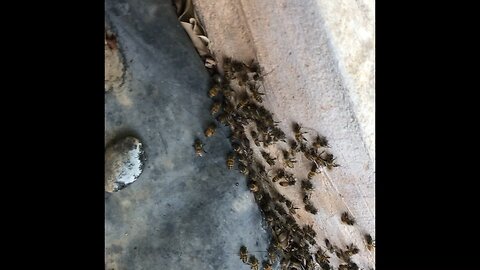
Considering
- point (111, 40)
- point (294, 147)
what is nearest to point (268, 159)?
point (294, 147)

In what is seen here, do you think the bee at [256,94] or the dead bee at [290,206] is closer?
the bee at [256,94]

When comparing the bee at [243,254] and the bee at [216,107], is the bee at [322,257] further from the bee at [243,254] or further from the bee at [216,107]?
the bee at [216,107]

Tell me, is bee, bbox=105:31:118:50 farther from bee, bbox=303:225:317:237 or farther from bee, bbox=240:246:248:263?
bee, bbox=303:225:317:237

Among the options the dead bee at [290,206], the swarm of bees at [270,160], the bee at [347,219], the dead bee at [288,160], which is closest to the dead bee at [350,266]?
the swarm of bees at [270,160]

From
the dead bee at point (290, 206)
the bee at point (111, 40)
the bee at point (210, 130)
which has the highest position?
the bee at point (111, 40)

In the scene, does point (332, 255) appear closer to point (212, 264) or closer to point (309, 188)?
point (309, 188)
